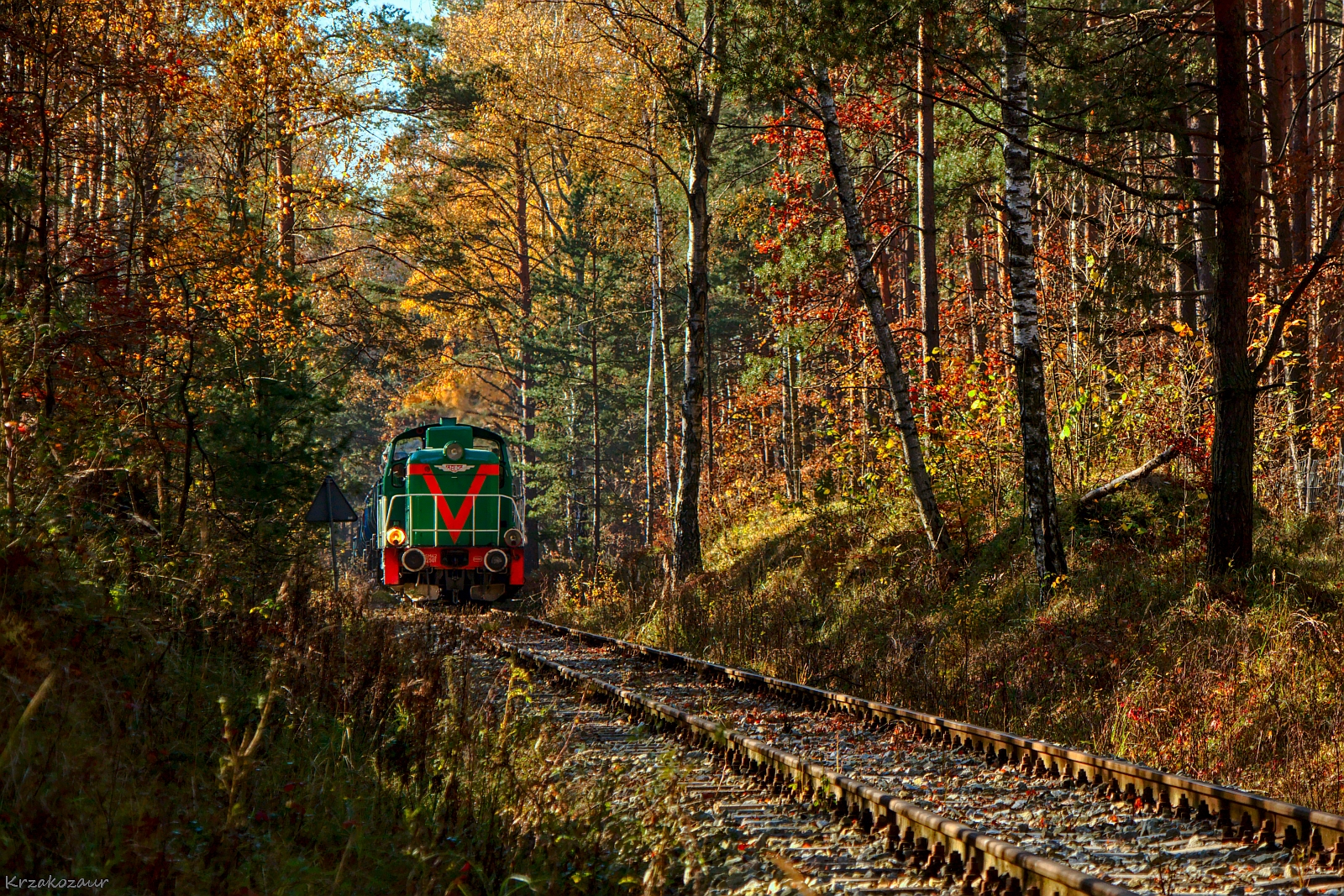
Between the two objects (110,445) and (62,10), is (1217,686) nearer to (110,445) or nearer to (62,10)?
(110,445)

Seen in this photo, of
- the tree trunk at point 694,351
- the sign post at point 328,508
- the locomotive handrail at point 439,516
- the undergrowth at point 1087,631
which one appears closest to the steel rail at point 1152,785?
the undergrowth at point 1087,631

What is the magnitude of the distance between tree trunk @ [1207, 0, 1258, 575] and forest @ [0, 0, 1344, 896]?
0.14ft

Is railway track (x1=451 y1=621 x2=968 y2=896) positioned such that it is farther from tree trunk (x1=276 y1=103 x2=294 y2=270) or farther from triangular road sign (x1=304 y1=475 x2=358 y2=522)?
tree trunk (x1=276 y1=103 x2=294 y2=270)

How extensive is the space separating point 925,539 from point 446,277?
23460 mm

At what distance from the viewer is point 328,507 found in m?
14.0

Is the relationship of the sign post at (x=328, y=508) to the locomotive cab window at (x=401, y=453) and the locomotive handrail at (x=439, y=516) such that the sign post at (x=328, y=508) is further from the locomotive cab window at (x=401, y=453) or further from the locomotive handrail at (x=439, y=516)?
the locomotive cab window at (x=401, y=453)

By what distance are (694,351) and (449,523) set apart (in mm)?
5079

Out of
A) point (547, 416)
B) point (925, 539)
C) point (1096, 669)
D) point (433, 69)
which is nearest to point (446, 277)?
point (547, 416)

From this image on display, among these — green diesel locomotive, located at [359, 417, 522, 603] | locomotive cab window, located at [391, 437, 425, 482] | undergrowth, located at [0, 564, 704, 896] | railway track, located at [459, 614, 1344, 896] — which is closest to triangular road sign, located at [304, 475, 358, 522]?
green diesel locomotive, located at [359, 417, 522, 603]

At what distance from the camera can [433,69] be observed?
26.0 metres

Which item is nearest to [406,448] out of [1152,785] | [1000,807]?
[1000,807]

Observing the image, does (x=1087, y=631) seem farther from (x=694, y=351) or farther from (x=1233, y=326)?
(x=694, y=351)

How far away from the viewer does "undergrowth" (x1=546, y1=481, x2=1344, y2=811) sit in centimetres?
725

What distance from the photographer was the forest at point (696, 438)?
543 centimetres
